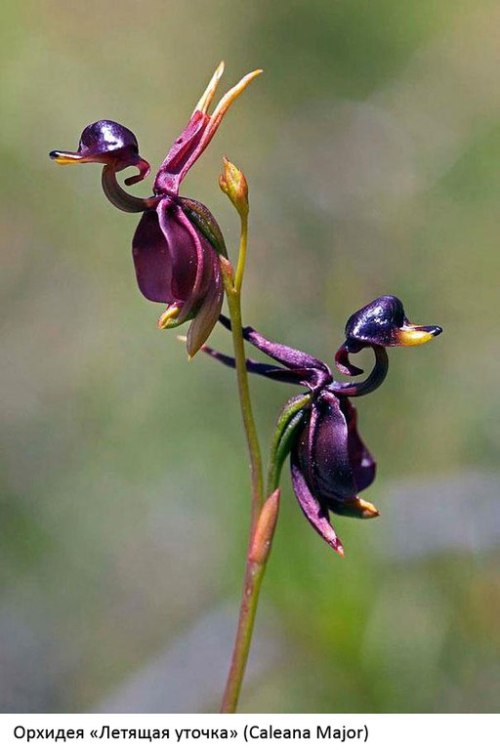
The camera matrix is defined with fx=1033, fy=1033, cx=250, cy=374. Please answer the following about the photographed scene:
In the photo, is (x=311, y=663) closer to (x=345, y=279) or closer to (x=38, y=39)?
(x=345, y=279)

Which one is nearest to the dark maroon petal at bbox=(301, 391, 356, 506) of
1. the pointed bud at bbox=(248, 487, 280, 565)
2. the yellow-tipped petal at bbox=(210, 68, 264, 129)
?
the pointed bud at bbox=(248, 487, 280, 565)

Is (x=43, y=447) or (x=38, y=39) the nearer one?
(x=43, y=447)

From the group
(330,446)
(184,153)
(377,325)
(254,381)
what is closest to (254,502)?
(330,446)

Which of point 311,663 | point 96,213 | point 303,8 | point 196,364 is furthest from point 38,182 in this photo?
point 311,663

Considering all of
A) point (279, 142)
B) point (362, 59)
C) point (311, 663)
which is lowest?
point (311, 663)

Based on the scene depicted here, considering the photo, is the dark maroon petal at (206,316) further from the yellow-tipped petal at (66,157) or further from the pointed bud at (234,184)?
the yellow-tipped petal at (66,157)

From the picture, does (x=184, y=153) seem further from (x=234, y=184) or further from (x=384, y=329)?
(x=384, y=329)

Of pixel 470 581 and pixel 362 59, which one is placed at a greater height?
pixel 362 59

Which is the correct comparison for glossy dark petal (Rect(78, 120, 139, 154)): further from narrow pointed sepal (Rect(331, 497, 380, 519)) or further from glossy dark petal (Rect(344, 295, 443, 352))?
narrow pointed sepal (Rect(331, 497, 380, 519))
